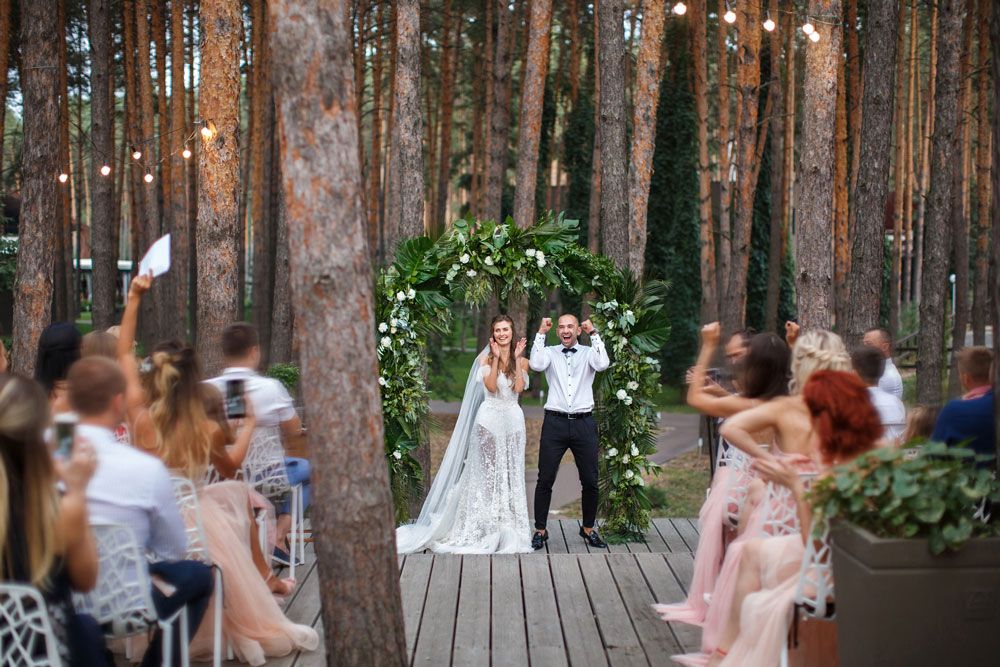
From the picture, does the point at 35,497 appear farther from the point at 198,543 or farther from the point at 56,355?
the point at 56,355

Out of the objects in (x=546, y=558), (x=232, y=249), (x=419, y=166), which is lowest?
(x=546, y=558)

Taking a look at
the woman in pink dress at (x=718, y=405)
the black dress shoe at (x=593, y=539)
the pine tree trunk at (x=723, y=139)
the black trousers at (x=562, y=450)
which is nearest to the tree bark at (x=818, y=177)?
the black trousers at (x=562, y=450)

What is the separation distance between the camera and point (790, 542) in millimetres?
4617

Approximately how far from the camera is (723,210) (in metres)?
21.1

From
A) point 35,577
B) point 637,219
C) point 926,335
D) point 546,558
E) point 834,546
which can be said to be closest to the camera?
point 35,577

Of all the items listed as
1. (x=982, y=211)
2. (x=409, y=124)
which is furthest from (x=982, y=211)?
(x=409, y=124)

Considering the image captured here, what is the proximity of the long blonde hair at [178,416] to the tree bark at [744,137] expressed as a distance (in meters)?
11.1

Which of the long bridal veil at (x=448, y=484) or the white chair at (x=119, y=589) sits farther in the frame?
the long bridal veil at (x=448, y=484)

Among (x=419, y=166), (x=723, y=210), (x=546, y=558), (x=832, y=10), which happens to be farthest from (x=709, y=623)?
(x=723, y=210)

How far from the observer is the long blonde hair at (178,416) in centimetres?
509

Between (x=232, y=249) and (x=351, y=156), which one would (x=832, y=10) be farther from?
(x=351, y=156)

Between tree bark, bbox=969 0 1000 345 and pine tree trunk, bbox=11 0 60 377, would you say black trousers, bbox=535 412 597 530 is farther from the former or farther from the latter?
tree bark, bbox=969 0 1000 345

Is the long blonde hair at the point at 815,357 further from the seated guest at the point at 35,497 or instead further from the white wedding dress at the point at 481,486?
the seated guest at the point at 35,497

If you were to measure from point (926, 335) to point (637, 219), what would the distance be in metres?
4.32
